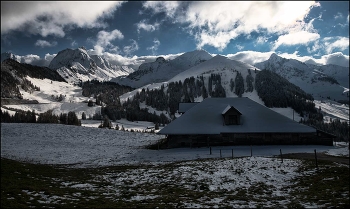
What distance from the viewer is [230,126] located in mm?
49438

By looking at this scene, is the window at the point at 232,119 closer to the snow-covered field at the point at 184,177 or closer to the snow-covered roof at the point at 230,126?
the snow-covered roof at the point at 230,126

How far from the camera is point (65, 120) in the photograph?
182 metres

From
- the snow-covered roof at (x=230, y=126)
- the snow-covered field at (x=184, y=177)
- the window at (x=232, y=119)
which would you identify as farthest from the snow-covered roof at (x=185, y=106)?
the snow-covered field at (x=184, y=177)

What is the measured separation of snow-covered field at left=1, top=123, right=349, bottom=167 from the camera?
3869cm

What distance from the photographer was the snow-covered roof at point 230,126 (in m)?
48.4

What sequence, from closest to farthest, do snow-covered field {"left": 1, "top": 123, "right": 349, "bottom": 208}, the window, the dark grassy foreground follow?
the dark grassy foreground
snow-covered field {"left": 1, "top": 123, "right": 349, "bottom": 208}
the window

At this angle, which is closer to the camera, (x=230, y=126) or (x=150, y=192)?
(x=150, y=192)

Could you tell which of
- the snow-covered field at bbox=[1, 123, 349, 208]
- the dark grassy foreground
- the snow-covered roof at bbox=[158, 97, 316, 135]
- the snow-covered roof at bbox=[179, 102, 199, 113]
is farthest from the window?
the dark grassy foreground

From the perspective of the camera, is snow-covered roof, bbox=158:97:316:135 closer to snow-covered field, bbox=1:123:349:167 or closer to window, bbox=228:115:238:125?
window, bbox=228:115:238:125

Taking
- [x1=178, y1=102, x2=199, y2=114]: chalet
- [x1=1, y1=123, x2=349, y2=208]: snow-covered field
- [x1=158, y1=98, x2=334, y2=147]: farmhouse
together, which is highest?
[x1=178, y1=102, x2=199, y2=114]: chalet

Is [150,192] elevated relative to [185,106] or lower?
lower

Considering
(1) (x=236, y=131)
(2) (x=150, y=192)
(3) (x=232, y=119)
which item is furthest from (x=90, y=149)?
(2) (x=150, y=192)

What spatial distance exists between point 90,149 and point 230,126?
85.0 ft

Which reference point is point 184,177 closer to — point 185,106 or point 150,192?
point 150,192
